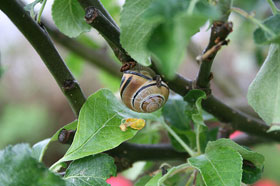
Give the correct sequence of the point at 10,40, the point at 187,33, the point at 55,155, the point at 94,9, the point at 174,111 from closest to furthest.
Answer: the point at 187,33
the point at 94,9
the point at 174,111
the point at 55,155
the point at 10,40

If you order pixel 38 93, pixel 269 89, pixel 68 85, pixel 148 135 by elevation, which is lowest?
pixel 38 93

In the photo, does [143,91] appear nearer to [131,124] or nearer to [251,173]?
[131,124]

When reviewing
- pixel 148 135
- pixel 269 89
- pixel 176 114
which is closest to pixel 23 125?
pixel 148 135

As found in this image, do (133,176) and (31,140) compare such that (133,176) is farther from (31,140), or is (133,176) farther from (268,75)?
(31,140)

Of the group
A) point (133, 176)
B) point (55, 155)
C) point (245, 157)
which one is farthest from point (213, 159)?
point (55, 155)

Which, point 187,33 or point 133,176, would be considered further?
point 133,176

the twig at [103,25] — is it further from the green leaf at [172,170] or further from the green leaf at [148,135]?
the green leaf at [148,135]

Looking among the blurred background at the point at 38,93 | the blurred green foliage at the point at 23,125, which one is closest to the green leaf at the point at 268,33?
the blurred background at the point at 38,93
